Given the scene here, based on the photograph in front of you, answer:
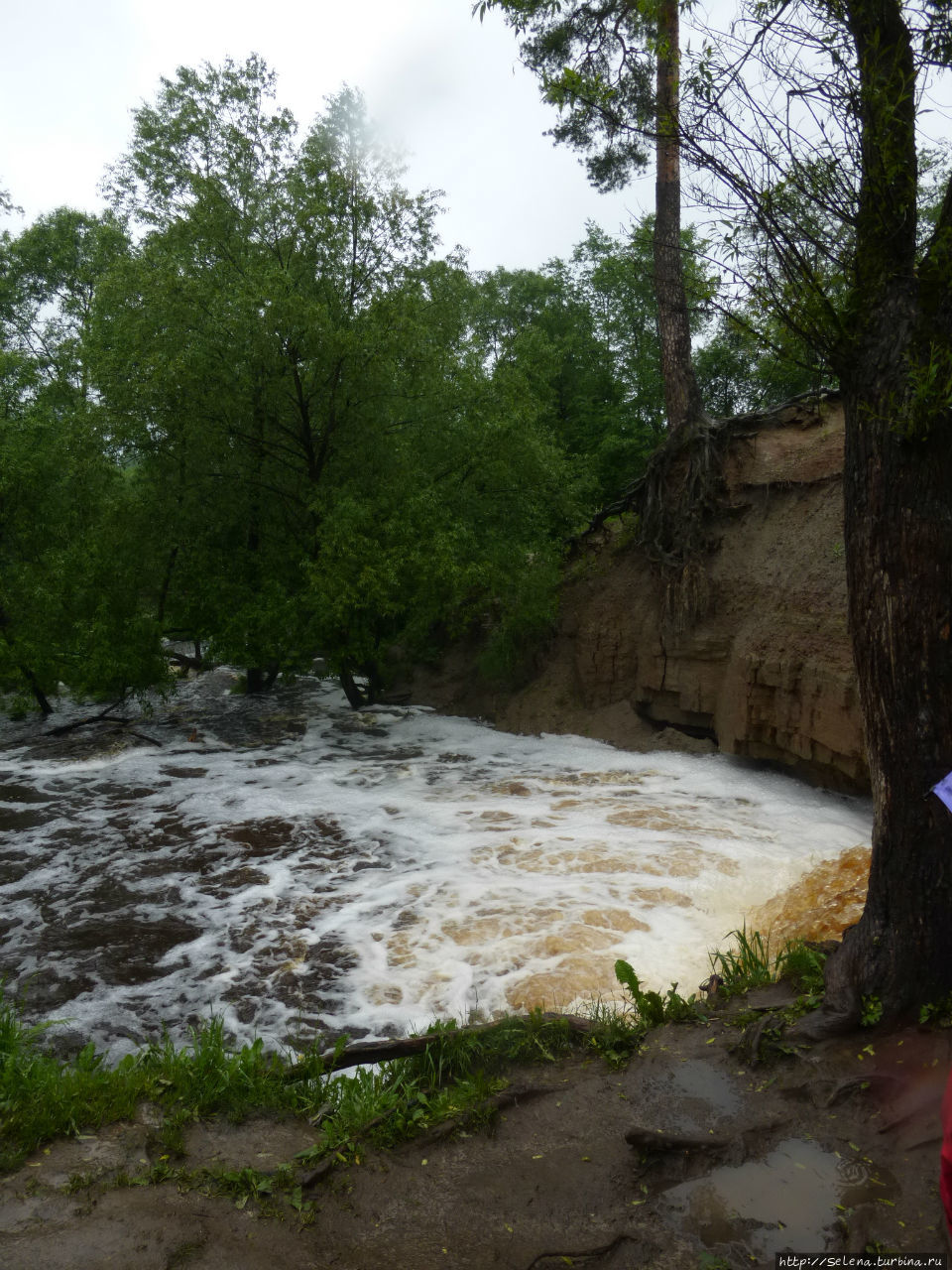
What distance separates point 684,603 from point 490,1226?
458 inches

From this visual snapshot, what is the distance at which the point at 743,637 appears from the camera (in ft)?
43.4

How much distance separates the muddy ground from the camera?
3.32 metres

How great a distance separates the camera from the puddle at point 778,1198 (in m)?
3.33

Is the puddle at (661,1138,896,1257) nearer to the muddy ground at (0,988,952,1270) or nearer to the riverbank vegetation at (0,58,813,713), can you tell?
the muddy ground at (0,988,952,1270)

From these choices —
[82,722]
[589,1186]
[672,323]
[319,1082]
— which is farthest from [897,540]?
[82,722]

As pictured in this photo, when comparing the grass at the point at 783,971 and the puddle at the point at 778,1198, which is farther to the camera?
the grass at the point at 783,971

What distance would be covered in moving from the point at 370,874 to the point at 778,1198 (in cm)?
633

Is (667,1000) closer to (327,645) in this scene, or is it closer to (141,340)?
(327,645)

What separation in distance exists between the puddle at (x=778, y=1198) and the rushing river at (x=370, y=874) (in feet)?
8.69

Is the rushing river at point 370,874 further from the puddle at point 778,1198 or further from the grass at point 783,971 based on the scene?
A: the puddle at point 778,1198

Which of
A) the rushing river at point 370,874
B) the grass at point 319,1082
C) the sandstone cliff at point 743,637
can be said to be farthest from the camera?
the sandstone cliff at point 743,637

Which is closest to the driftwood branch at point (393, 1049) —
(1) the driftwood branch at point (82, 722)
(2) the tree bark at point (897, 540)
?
(2) the tree bark at point (897, 540)

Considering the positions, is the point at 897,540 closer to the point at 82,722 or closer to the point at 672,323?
the point at 672,323

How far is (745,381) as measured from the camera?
2534 cm
